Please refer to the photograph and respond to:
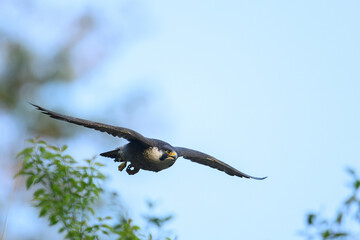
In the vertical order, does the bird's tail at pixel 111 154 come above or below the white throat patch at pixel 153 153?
above

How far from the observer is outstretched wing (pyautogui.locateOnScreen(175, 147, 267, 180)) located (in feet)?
32.8

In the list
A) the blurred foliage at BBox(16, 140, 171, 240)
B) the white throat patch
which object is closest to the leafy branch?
the blurred foliage at BBox(16, 140, 171, 240)

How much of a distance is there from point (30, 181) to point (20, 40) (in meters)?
18.4

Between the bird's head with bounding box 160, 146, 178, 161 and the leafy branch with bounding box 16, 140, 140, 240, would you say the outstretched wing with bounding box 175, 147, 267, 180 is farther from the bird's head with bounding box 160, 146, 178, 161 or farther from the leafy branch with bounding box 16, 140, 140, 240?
the leafy branch with bounding box 16, 140, 140, 240

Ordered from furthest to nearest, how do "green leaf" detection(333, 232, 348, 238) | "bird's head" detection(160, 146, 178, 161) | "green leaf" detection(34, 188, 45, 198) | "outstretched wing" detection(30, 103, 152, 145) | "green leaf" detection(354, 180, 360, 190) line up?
1. "bird's head" detection(160, 146, 178, 161)
2. "outstretched wing" detection(30, 103, 152, 145)
3. "green leaf" detection(34, 188, 45, 198)
4. "green leaf" detection(354, 180, 360, 190)
5. "green leaf" detection(333, 232, 348, 238)

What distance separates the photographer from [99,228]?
4.97 metres

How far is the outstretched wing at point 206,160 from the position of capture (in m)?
10.0

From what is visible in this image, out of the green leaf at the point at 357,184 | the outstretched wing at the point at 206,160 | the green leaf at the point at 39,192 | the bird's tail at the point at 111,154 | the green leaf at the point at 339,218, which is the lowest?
the green leaf at the point at 339,218

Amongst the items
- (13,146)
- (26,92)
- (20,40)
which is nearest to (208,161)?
(13,146)

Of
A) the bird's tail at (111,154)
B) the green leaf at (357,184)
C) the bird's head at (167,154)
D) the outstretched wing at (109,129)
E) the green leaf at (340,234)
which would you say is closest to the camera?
the green leaf at (340,234)

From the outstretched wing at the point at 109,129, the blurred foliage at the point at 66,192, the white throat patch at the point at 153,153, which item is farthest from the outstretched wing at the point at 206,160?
the blurred foliage at the point at 66,192

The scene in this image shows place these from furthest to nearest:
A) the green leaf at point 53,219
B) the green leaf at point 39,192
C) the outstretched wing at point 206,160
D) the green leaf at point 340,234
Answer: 1. the outstretched wing at point 206,160
2. the green leaf at point 39,192
3. the green leaf at point 53,219
4. the green leaf at point 340,234

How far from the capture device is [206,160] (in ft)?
34.6

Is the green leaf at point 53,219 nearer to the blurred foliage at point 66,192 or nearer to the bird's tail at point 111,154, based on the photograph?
the blurred foliage at point 66,192
